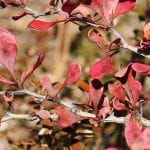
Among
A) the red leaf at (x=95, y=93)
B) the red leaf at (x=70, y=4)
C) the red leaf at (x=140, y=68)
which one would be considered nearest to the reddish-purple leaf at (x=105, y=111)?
the red leaf at (x=95, y=93)

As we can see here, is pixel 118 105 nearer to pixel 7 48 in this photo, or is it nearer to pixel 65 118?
pixel 65 118

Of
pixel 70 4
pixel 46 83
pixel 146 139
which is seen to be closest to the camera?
pixel 146 139

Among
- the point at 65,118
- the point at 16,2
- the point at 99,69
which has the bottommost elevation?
the point at 65,118

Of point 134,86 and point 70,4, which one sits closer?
point 70,4

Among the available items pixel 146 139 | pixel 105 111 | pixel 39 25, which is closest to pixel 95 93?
pixel 105 111

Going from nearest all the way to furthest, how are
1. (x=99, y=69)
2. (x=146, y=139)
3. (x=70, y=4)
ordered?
(x=146, y=139), (x=70, y=4), (x=99, y=69)

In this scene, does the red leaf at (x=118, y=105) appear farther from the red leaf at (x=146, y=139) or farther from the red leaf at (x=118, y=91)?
the red leaf at (x=146, y=139)

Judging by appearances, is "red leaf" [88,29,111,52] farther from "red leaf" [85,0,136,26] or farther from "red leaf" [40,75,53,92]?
"red leaf" [40,75,53,92]

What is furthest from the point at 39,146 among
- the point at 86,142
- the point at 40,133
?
the point at 86,142

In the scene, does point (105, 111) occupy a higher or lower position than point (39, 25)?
lower
